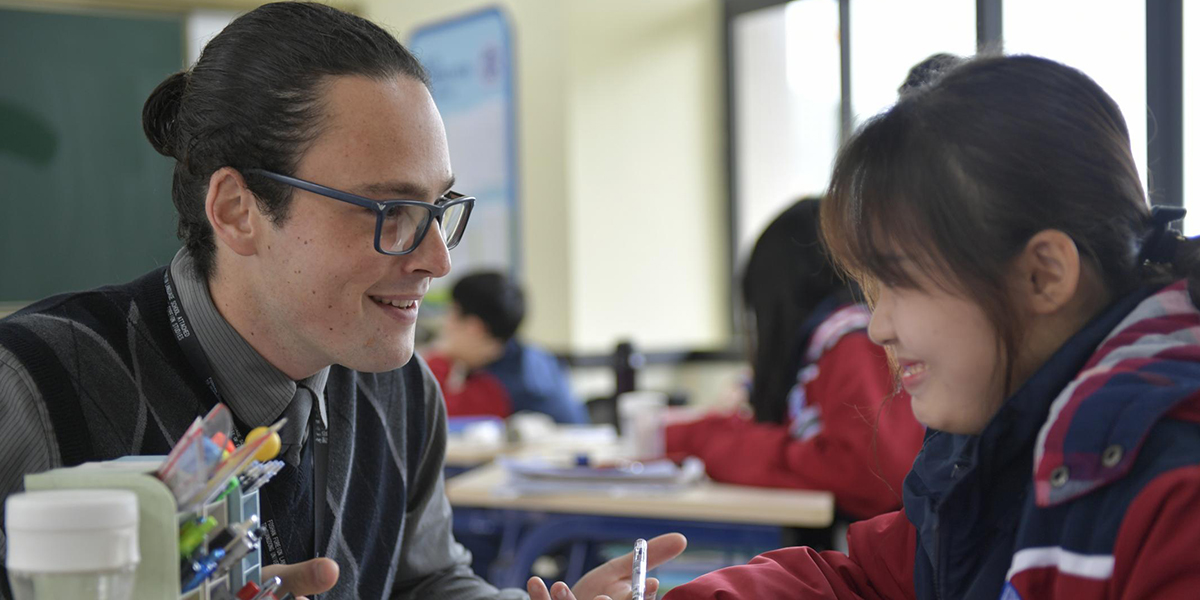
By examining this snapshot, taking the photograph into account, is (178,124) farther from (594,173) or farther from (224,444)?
(594,173)

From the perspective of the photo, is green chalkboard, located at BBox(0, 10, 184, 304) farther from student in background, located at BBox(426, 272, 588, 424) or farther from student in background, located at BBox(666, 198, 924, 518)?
student in background, located at BBox(666, 198, 924, 518)

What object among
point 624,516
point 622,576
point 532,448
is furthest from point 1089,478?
point 532,448

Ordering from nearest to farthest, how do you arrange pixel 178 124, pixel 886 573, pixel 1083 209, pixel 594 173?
pixel 1083 209 → pixel 886 573 → pixel 178 124 → pixel 594 173

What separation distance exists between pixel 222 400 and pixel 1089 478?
90 cm

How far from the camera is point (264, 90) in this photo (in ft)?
3.96

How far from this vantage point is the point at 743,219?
5.59 m

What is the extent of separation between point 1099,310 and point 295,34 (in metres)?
0.91

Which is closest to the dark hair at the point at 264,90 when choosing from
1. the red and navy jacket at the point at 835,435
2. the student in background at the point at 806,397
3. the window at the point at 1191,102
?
the student in background at the point at 806,397

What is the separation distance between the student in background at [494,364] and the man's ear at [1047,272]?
3.31 meters

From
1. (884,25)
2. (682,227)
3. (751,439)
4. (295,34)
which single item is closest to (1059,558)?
(295,34)

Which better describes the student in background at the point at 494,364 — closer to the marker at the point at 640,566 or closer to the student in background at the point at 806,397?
the student in background at the point at 806,397

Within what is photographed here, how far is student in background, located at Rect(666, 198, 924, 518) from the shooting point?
2297mm

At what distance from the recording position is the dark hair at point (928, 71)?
1009mm

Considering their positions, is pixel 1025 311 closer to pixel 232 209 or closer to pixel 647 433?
pixel 232 209
